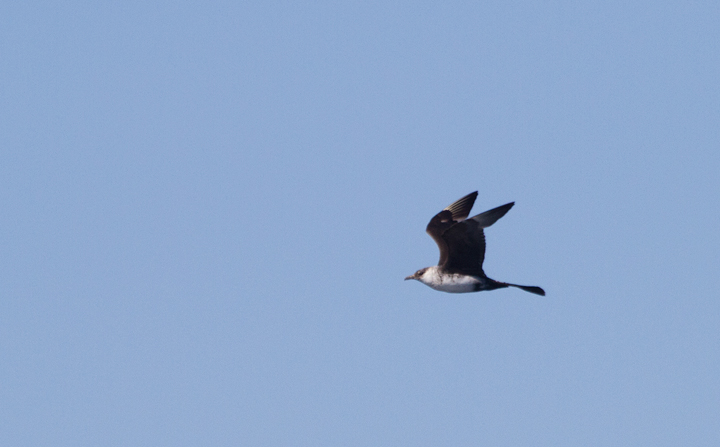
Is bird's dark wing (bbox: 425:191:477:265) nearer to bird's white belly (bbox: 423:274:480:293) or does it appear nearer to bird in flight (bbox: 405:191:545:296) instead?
bird in flight (bbox: 405:191:545:296)

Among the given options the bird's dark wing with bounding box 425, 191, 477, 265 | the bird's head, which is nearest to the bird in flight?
the bird's dark wing with bounding box 425, 191, 477, 265

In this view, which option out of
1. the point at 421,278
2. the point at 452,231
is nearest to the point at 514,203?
the point at 452,231

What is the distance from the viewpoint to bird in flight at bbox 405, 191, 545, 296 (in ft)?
79.3

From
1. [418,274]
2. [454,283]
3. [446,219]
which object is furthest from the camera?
[418,274]

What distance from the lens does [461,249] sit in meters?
24.7

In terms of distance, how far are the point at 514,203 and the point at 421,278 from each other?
Result: 147 inches

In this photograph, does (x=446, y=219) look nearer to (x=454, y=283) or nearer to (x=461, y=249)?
(x=461, y=249)

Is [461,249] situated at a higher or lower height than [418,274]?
lower

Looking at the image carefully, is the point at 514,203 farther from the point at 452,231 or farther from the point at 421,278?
the point at 421,278

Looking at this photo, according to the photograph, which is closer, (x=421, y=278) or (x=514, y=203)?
(x=514, y=203)

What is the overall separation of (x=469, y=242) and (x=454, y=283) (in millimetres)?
1325

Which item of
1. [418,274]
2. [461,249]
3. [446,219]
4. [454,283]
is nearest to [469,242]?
[461,249]

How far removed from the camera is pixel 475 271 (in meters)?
24.8

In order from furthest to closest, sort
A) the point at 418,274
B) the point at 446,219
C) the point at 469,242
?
the point at 418,274, the point at 446,219, the point at 469,242
